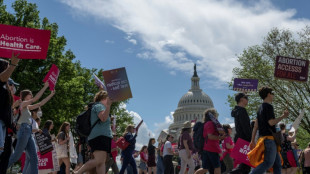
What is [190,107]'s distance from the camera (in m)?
152

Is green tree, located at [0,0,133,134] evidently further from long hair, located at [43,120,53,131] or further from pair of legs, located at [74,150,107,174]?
pair of legs, located at [74,150,107,174]

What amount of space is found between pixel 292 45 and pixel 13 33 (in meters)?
25.5

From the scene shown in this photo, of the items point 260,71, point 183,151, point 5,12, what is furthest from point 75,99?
point 183,151

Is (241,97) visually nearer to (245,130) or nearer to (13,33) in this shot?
(245,130)

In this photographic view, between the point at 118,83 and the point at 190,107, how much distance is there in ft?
470

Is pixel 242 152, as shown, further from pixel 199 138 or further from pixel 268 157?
pixel 268 157

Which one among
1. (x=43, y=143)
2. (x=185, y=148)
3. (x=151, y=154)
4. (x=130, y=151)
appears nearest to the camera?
(x=43, y=143)

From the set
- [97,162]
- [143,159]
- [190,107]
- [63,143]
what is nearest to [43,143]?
[63,143]

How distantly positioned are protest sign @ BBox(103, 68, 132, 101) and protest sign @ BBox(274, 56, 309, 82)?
417 cm

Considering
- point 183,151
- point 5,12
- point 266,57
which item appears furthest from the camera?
point 266,57

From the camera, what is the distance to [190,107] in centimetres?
15238

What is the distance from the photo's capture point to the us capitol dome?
5960 inches

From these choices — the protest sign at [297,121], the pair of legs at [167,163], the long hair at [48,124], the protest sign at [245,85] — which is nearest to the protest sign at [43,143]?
the long hair at [48,124]

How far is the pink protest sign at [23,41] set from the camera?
277 inches
